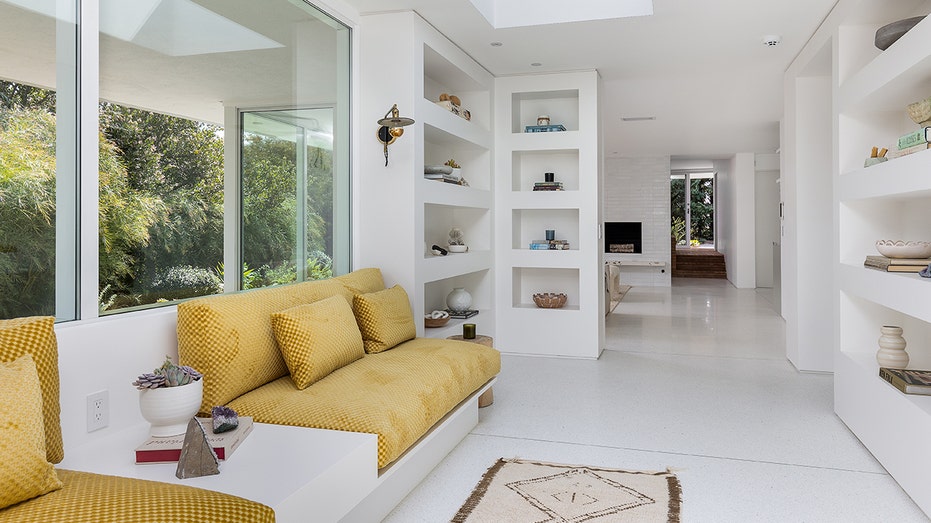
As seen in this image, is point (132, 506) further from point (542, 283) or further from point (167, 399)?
point (542, 283)

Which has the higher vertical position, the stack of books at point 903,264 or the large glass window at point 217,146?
the large glass window at point 217,146

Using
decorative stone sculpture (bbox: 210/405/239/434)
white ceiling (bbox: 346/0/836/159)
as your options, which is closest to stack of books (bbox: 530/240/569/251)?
white ceiling (bbox: 346/0/836/159)

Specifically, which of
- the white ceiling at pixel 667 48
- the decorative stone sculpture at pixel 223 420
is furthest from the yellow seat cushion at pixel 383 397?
the white ceiling at pixel 667 48

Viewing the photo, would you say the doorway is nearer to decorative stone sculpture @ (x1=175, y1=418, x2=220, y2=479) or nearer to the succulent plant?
the succulent plant

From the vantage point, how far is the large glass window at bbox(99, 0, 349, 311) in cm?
239

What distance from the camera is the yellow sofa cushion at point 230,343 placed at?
2.39 m

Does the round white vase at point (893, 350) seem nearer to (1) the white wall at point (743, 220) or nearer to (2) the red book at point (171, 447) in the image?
(2) the red book at point (171, 447)

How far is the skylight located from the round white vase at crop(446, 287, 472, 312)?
6.51ft

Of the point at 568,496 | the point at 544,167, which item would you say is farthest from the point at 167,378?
the point at 544,167

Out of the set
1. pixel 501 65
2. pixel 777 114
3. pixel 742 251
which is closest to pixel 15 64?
pixel 501 65

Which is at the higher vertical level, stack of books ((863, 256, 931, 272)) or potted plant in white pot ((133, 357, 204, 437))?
stack of books ((863, 256, 931, 272))

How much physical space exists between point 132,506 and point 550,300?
450 cm

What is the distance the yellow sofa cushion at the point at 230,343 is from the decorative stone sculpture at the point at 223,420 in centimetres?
35

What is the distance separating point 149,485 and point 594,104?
4697 millimetres
